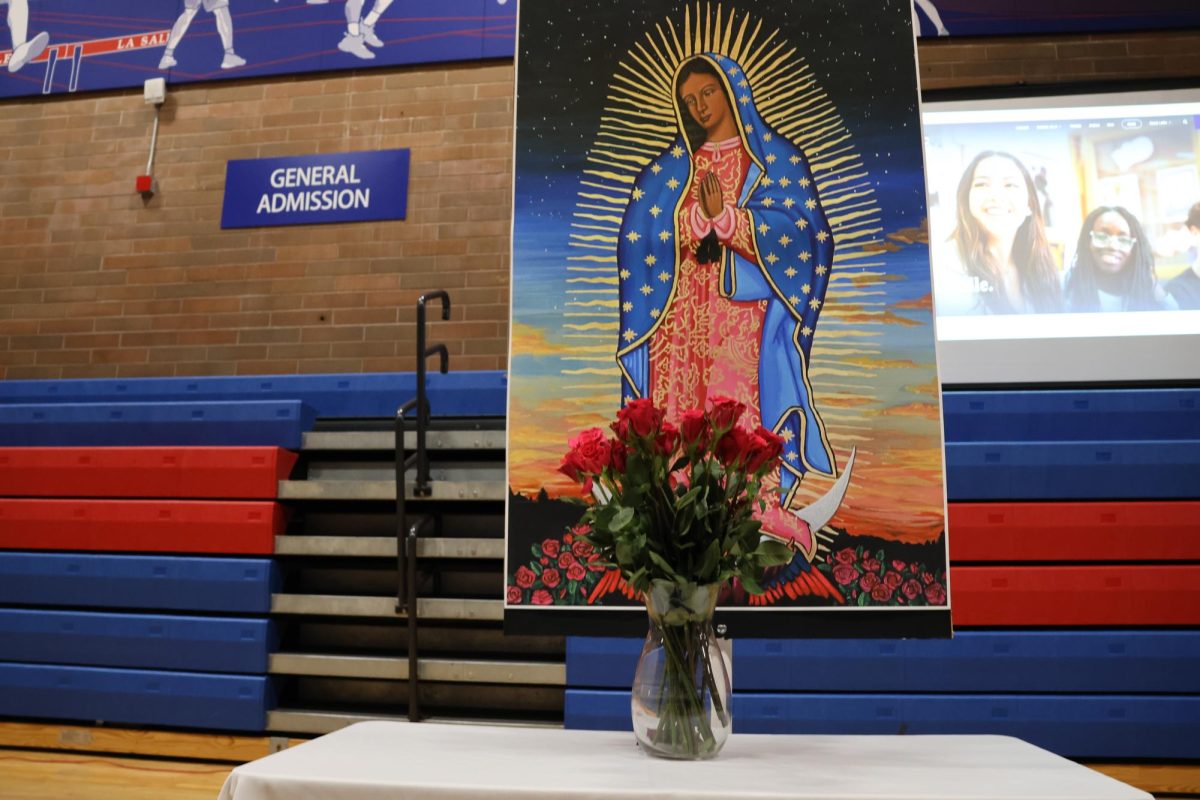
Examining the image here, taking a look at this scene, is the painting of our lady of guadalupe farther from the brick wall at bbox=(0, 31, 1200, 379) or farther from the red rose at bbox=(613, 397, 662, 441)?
the brick wall at bbox=(0, 31, 1200, 379)

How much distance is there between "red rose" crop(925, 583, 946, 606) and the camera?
1938mm

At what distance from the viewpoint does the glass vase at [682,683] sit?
Result: 1.37m

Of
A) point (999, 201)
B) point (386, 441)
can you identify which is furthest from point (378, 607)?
point (999, 201)

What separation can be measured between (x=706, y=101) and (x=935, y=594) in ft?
4.12

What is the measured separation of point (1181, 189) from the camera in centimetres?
406

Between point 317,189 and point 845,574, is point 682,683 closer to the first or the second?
point 845,574

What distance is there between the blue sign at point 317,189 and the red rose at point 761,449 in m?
4.08

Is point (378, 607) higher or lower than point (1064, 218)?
lower

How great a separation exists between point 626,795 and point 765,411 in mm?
1067

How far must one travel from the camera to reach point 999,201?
4.12 m

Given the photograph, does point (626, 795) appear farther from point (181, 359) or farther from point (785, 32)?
point (181, 359)

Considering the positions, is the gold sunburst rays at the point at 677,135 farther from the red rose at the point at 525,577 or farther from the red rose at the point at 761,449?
the red rose at the point at 761,449

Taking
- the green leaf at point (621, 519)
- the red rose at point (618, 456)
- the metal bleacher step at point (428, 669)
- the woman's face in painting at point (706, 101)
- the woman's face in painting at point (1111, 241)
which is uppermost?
the woman's face in painting at point (1111, 241)

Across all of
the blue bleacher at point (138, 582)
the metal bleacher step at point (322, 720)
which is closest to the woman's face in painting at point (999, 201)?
the metal bleacher step at point (322, 720)
